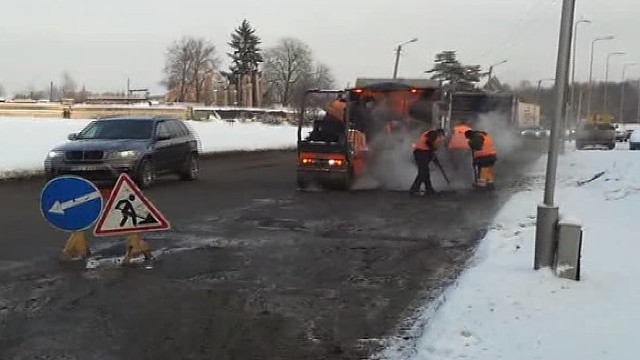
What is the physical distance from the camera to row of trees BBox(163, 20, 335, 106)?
120375 mm

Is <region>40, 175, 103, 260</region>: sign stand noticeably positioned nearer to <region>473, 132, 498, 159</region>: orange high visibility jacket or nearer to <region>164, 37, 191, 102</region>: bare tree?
<region>473, 132, 498, 159</region>: orange high visibility jacket

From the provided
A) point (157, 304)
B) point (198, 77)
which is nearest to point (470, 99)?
point (157, 304)

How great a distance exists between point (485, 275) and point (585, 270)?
3.54 ft

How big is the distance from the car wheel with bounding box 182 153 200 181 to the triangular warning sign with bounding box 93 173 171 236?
10884mm

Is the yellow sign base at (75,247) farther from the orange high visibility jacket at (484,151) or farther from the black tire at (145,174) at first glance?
the orange high visibility jacket at (484,151)

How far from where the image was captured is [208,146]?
34688 millimetres

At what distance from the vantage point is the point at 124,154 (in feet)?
54.2

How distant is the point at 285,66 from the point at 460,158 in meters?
109

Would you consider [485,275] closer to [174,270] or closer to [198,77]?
[174,270]

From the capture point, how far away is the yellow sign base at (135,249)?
8531mm

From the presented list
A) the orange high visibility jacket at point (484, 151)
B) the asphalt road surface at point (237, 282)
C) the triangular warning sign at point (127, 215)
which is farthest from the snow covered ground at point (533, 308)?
the orange high visibility jacket at point (484, 151)

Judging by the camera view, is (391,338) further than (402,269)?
No

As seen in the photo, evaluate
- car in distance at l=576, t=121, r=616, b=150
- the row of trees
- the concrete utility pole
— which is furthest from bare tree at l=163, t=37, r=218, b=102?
the concrete utility pole

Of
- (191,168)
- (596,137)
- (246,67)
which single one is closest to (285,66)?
(246,67)
